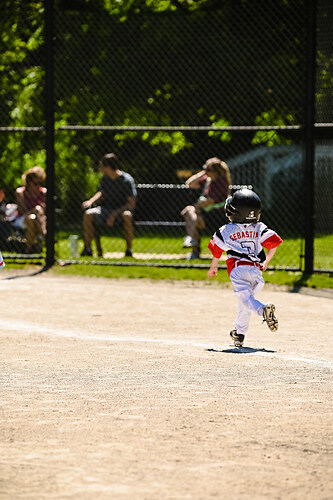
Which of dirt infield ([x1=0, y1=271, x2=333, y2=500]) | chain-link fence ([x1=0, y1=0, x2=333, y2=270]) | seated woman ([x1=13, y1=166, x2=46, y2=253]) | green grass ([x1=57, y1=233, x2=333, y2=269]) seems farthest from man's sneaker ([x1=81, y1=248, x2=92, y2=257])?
dirt infield ([x1=0, y1=271, x2=333, y2=500])

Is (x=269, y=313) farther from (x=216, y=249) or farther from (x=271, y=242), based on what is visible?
(x=216, y=249)

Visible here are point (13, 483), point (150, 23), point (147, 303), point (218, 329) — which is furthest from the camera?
point (150, 23)

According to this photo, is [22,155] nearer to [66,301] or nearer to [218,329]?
[66,301]

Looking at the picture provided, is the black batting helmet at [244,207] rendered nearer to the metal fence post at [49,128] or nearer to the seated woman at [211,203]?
the metal fence post at [49,128]

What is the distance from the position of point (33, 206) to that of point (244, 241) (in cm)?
706

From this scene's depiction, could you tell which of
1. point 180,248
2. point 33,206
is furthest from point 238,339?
point 180,248

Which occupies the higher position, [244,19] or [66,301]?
[244,19]

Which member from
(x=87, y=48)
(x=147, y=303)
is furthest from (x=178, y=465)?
(x=87, y=48)

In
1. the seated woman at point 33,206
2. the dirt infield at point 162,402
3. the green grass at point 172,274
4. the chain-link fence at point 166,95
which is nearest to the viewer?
the dirt infield at point 162,402

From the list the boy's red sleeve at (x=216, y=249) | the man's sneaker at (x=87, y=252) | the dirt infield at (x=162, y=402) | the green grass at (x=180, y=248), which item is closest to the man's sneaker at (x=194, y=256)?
the green grass at (x=180, y=248)

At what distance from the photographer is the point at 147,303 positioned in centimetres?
1077

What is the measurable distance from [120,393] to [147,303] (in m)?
4.23

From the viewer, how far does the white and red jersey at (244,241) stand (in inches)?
330

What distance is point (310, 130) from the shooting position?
12.6 m
